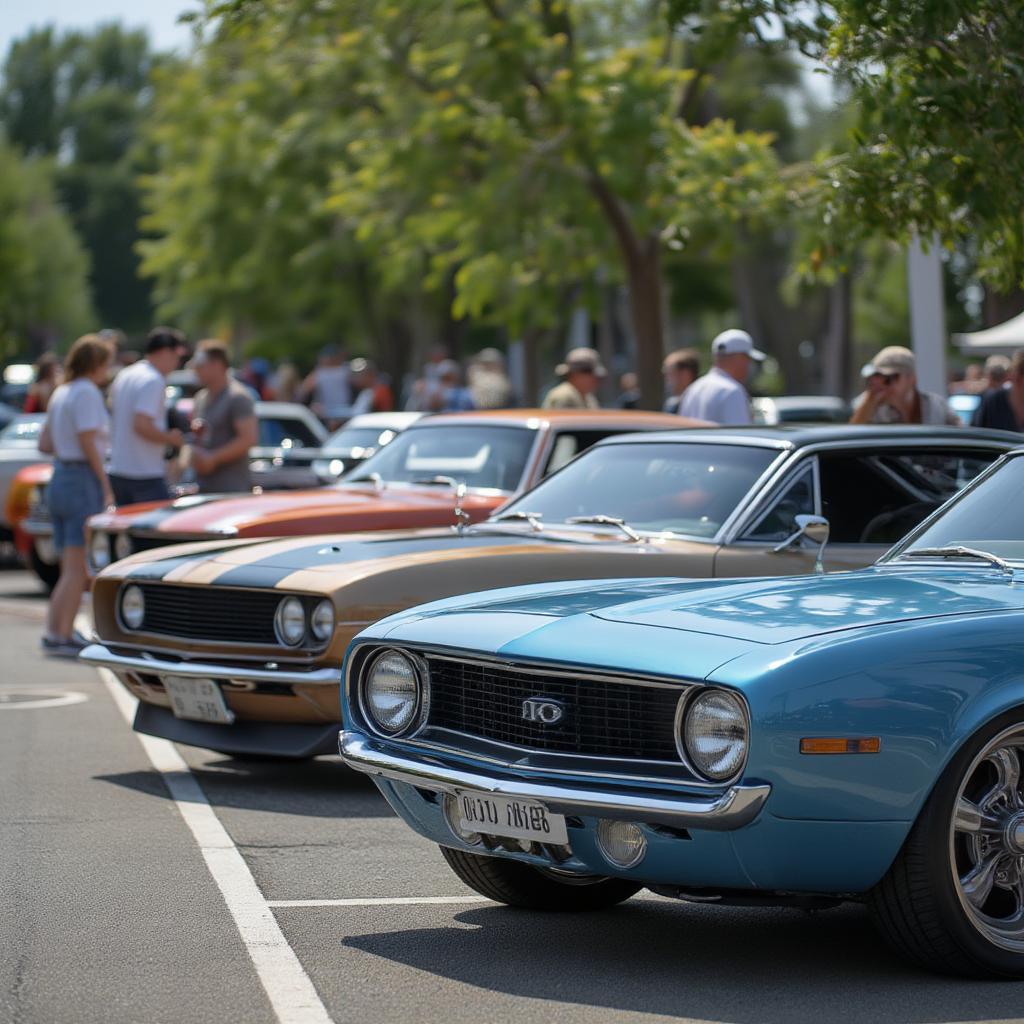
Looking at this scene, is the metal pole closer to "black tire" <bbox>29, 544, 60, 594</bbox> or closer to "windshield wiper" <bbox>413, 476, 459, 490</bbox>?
"windshield wiper" <bbox>413, 476, 459, 490</bbox>

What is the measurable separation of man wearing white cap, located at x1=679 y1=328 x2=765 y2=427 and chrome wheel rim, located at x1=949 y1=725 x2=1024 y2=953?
21.8 feet

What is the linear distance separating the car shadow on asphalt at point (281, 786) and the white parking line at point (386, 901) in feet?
4.69

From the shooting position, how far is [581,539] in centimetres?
834

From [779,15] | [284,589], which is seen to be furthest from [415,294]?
[284,589]

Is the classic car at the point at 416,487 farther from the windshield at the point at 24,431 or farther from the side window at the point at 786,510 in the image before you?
the windshield at the point at 24,431

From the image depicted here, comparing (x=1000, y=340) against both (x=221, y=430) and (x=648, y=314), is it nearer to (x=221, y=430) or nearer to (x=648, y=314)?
(x=648, y=314)

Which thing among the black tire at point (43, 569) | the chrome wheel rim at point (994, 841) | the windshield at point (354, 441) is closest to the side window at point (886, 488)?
the chrome wheel rim at point (994, 841)

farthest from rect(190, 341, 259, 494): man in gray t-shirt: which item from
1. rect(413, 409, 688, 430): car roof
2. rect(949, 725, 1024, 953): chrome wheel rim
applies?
rect(949, 725, 1024, 953): chrome wheel rim

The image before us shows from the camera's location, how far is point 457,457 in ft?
35.6

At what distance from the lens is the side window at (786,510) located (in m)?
8.12

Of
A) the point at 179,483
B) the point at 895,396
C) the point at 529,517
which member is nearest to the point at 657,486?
the point at 529,517

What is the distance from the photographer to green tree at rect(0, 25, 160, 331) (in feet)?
310

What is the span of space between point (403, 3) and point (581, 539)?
36.5 ft

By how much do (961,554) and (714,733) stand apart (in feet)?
4.68
